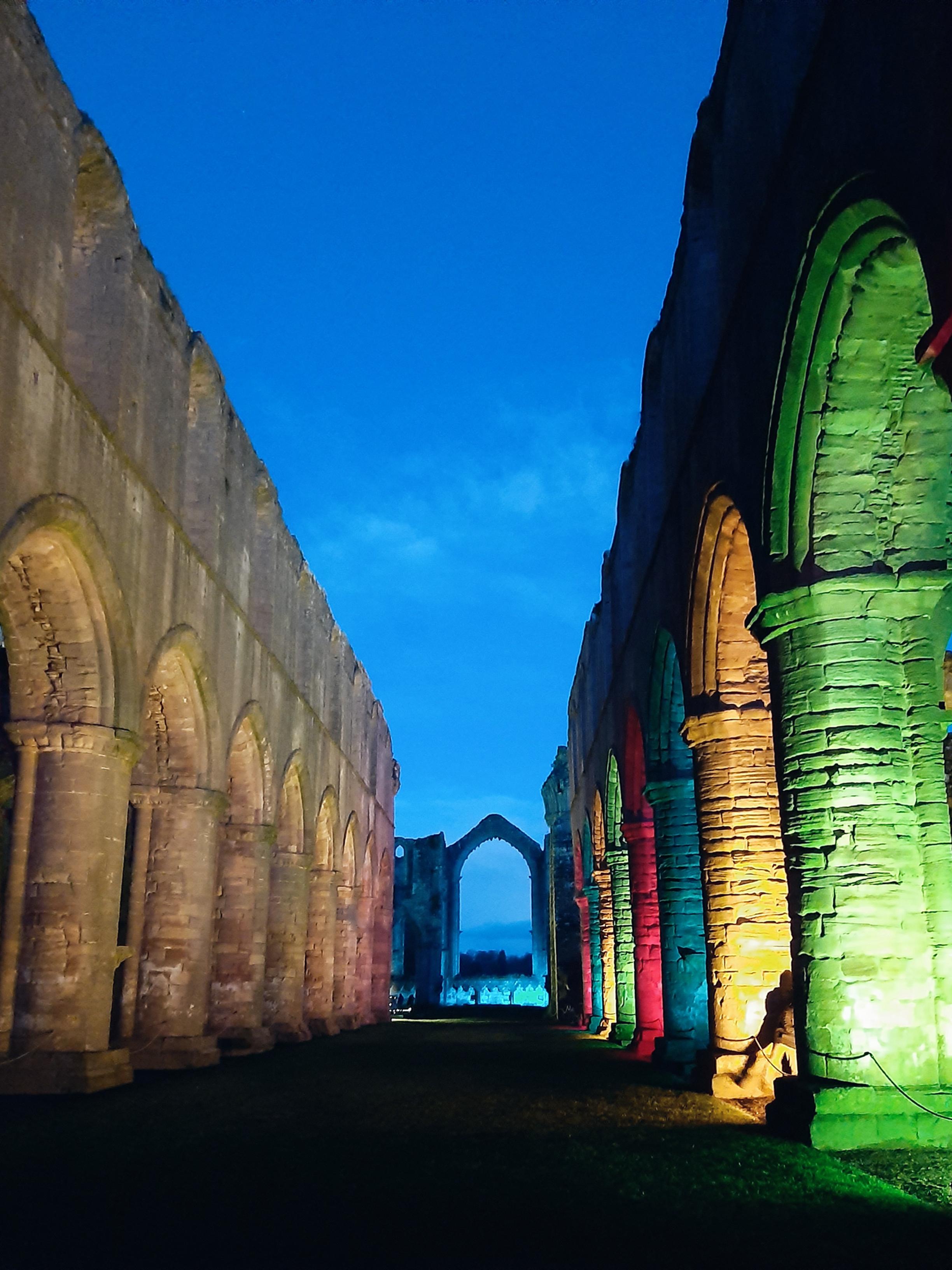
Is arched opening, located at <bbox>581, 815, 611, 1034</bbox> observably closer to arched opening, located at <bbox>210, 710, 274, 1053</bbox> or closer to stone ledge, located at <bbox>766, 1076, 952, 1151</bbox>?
arched opening, located at <bbox>210, 710, 274, 1053</bbox>

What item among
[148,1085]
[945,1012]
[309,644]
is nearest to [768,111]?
[945,1012]

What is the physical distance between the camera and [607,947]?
18391 millimetres

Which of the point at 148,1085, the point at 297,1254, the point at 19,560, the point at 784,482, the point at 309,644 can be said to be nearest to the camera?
the point at 297,1254

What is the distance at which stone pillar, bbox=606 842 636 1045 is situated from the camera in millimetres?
15594

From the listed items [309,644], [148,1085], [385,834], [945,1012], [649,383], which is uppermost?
[649,383]

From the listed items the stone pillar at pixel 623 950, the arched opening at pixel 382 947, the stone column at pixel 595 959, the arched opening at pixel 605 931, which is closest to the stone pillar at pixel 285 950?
the stone pillar at pixel 623 950

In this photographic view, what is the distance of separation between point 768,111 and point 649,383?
5.49 m

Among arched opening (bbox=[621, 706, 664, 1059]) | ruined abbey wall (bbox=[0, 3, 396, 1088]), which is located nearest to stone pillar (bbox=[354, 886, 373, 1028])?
ruined abbey wall (bbox=[0, 3, 396, 1088])

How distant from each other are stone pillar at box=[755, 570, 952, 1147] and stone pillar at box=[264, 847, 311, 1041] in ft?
33.7

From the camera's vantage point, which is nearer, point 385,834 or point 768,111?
point 768,111

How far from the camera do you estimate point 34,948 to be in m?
8.32

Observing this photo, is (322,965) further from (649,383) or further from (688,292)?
(688,292)

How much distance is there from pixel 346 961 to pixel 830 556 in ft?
52.2

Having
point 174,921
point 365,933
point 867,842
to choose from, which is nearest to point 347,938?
point 365,933
